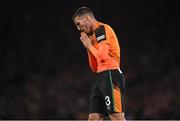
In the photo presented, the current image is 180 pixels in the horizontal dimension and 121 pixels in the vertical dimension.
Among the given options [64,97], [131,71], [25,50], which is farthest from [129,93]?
[25,50]

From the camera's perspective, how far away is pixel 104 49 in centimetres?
625

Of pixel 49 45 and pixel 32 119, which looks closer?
pixel 32 119

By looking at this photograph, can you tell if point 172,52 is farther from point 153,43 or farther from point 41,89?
point 41,89

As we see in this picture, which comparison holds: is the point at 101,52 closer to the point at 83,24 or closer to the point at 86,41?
the point at 86,41

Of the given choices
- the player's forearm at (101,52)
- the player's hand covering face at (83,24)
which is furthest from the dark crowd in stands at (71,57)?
the player's forearm at (101,52)

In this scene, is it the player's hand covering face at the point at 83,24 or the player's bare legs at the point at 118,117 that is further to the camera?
the player's hand covering face at the point at 83,24

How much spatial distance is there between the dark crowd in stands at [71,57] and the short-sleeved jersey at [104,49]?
6.16 m

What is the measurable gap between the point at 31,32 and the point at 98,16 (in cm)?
149

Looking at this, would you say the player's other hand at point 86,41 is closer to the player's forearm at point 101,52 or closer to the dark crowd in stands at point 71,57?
the player's forearm at point 101,52

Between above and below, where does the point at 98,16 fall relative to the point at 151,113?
above

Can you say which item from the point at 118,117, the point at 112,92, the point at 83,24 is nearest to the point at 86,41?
the point at 83,24

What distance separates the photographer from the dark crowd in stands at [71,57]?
41.7 ft

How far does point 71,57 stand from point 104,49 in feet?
23.5

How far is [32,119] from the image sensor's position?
12438 millimetres
